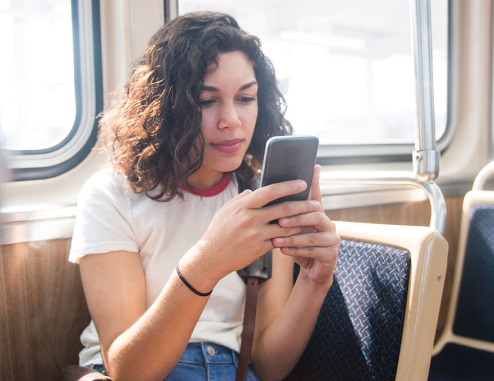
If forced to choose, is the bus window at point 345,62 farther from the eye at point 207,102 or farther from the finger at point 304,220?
the finger at point 304,220

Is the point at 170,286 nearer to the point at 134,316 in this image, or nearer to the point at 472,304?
the point at 134,316

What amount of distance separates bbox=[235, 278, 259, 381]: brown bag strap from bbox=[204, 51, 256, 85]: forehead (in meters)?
0.53

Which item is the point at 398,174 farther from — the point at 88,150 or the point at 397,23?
the point at 397,23

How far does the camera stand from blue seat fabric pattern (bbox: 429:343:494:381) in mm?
1327

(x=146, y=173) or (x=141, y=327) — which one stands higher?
(x=146, y=173)

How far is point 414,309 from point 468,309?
0.81m

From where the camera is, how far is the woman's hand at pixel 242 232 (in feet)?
2.51

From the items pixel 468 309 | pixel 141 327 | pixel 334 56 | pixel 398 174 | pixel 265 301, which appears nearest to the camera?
pixel 141 327

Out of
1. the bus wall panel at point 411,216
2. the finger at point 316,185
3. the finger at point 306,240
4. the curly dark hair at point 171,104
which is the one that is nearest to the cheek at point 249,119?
the curly dark hair at point 171,104

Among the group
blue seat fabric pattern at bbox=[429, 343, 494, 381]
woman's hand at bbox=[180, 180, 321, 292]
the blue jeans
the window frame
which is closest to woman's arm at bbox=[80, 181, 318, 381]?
woman's hand at bbox=[180, 180, 321, 292]

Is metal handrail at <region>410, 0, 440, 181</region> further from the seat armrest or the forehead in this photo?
the seat armrest

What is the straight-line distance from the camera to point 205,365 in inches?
40.1

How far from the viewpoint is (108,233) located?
98cm

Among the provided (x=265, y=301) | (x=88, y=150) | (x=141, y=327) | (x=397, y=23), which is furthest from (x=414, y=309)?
(x=397, y=23)
